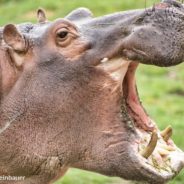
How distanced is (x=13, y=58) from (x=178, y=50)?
2.46ft

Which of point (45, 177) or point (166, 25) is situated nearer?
point (166, 25)

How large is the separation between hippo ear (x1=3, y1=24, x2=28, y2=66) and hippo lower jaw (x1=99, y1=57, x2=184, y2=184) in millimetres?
374

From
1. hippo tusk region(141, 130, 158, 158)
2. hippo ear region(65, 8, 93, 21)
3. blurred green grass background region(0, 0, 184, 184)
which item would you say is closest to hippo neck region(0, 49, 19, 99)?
hippo ear region(65, 8, 93, 21)

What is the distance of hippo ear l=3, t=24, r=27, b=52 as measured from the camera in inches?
139

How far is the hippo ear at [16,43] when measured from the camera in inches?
139

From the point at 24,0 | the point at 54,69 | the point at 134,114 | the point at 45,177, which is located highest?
the point at 54,69

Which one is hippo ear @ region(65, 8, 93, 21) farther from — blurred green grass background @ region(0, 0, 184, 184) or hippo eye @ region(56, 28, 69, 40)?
blurred green grass background @ region(0, 0, 184, 184)

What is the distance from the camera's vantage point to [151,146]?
3.39 m

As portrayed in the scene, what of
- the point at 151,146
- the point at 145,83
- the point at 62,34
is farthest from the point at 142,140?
the point at 145,83

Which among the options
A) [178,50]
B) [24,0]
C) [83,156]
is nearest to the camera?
[178,50]

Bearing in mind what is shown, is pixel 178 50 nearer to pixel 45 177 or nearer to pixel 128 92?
pixel 128 92

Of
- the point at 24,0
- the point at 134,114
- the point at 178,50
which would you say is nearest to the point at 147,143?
the point at 134,114

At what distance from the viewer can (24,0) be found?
13711 millimetres

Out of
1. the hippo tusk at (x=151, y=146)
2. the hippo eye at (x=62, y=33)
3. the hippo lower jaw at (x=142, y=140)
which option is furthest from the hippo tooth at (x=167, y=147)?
the hippo eye at (x=62, y=33)
